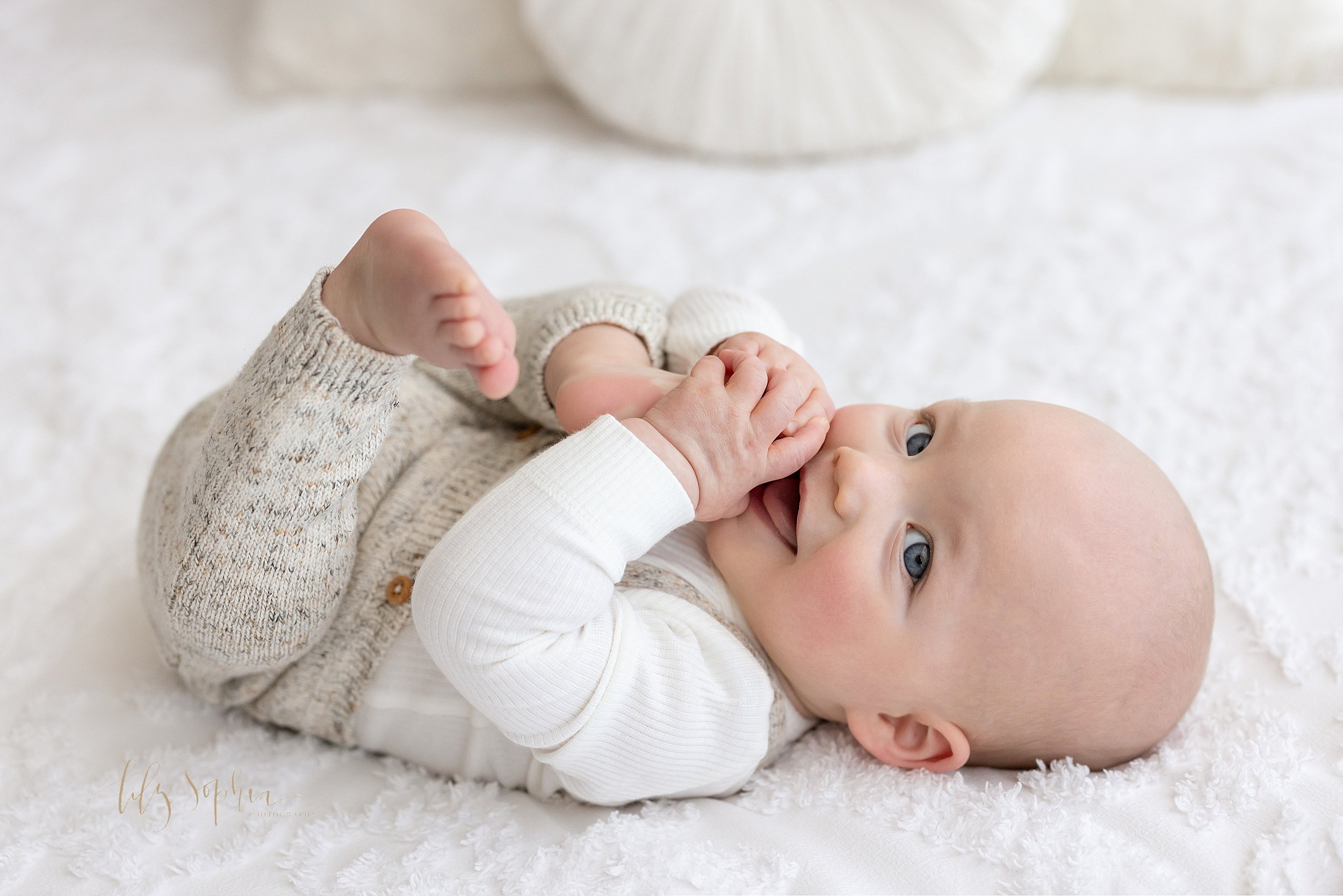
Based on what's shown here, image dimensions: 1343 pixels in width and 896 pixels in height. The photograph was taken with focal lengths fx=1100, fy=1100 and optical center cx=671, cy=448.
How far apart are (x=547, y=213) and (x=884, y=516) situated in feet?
3.15

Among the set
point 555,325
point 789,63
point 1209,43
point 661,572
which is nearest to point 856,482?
point 661,572

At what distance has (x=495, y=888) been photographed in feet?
2.72

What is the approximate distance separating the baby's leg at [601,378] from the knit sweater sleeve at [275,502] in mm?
167

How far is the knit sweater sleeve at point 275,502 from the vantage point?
0.83 metres

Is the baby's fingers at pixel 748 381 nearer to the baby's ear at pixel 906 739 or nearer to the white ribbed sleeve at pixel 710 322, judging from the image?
the white ribbed sleeve at pixel 710 322

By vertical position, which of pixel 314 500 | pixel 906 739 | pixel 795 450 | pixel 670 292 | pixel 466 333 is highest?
pixel 466 333

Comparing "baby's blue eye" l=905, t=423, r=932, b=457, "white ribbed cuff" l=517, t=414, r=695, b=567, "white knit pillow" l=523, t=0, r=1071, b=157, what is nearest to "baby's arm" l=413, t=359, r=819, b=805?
"white ribbed cuff" l=517, t=414, r=695, b=567

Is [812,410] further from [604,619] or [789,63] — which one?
[789,63]

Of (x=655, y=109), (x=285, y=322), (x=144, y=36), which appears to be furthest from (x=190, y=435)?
(x=144, y=36)

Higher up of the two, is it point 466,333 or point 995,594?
point 466,333

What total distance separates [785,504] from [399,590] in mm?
352

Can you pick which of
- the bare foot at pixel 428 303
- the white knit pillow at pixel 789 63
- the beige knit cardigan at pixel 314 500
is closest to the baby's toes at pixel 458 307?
the bare foot at pixel 428 303

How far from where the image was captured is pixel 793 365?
100 cm

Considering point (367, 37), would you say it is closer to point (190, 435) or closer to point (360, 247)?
point (190, 435)
